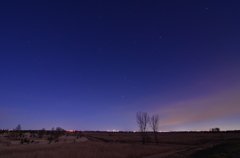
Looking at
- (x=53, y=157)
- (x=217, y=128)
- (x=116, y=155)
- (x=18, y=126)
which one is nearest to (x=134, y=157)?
(x=116, y=155)

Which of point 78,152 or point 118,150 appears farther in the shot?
point 118,150

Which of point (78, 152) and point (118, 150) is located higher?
point (118, 150)

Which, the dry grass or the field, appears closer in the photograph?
the field

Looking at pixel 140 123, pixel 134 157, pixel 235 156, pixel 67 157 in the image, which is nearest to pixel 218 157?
pixel 235 156

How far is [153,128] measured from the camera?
240 feet

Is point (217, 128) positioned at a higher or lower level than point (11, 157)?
higher

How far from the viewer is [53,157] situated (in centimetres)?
2780

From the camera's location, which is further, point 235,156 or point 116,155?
point 116,155

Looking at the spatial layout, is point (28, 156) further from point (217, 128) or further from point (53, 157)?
point (217, 128)

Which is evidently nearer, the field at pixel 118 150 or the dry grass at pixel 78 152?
the field at pixel 118 150

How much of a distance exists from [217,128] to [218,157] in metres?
184

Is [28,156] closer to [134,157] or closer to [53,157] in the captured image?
[53,157]

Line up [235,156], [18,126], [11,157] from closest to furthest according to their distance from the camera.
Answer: [235,156], [11,157], [18,126]

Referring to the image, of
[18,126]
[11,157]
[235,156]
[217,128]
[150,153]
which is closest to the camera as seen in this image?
[235,156]
